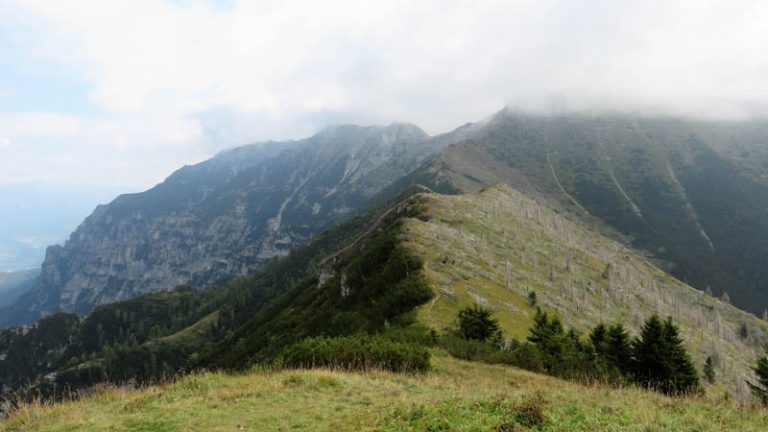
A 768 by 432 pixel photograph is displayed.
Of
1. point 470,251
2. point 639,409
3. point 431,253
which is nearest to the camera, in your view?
point 639,409

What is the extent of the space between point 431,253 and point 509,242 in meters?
54.8

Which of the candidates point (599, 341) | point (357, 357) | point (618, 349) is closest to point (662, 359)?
point (618, 349)

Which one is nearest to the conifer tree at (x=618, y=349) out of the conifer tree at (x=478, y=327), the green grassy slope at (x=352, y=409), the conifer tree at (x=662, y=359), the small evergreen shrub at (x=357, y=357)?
the conifer tree at (x=662, y=359)

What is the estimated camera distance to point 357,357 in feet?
87.1

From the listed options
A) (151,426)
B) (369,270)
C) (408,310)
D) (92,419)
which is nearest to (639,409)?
(151,426)

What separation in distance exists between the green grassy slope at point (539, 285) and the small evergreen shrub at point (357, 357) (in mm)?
21990

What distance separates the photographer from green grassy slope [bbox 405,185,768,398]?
71.0 meters

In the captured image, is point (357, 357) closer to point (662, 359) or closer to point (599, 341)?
point (662, 359)

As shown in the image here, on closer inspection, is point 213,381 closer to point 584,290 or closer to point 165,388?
point 165,388

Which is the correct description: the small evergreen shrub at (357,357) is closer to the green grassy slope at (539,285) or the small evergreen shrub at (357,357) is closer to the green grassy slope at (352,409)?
the green grassy slope at (352,409)

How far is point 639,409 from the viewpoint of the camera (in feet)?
48.2

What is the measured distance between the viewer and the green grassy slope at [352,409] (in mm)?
13781

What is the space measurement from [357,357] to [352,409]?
9875 millimetres

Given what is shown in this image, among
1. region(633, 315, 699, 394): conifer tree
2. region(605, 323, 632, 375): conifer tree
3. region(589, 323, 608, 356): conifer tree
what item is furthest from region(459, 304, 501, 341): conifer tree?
region(633, 315, 699, 394): conifer tree
